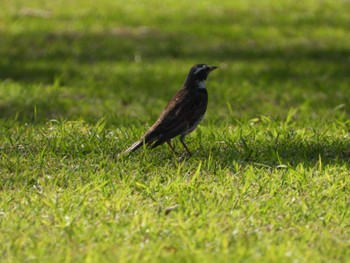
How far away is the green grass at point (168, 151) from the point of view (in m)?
5.98

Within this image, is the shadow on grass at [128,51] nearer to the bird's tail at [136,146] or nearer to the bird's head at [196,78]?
the bird's head at [196,78]

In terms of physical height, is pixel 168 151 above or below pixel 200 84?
Result: below

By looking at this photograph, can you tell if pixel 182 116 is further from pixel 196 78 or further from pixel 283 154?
pixel 283 154

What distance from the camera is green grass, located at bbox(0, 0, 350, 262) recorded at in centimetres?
598

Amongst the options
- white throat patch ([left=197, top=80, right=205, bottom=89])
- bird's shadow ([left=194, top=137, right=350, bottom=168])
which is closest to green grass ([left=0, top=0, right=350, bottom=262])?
bird's shadow ([left=194, top=137, right=350, bottom=168])

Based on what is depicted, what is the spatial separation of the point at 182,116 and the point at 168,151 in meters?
0.39

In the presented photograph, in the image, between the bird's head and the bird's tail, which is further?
the bird's head

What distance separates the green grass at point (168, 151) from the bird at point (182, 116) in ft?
0.52

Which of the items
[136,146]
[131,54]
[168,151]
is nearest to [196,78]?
[168,151]

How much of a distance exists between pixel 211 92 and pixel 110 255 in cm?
679

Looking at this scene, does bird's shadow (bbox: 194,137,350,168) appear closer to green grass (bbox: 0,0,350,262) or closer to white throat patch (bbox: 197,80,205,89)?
green grass (bbox: 0,0,350,262)

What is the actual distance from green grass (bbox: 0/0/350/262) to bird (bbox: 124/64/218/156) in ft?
0.52

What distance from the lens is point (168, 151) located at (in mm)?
8094

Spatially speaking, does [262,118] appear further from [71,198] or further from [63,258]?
[63,258]
